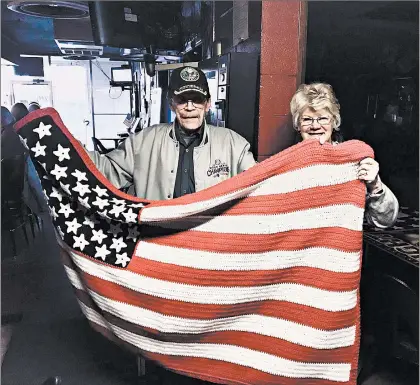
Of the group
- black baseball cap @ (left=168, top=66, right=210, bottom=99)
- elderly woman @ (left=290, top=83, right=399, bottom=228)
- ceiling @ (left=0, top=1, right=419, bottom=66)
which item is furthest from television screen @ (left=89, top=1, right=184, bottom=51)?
elderly woman @ (left=290, top=83, right=399, bottom=228)

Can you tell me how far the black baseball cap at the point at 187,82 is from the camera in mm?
1805

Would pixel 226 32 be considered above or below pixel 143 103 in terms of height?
above

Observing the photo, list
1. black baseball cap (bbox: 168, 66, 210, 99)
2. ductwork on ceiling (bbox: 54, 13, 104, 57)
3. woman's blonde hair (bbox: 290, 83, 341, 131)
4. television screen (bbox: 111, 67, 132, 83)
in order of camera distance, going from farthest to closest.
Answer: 1. television screen (bbox: 111, 67, 132, 83)
2. ductwork on ceiling (bbox: 54, 13, 104, 57)
3. black baseball cap (bbox: 168, 66, 210, 99)
4. woman's blonde hair (bbox: 290, 83, 341, 131)

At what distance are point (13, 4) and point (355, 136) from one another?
3.20 m

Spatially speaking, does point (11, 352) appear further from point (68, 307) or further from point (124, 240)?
point (124, 240)

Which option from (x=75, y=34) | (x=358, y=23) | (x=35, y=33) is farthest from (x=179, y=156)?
(x=35, y=33)

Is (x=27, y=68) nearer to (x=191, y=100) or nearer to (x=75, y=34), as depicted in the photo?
(x=75, y=34)

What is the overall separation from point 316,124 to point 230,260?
633mm

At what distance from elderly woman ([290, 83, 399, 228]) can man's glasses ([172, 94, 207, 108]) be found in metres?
0.39

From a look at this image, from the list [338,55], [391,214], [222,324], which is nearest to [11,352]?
[222,324]

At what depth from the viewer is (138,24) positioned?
152 inches

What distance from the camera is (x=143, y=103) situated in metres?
5.69

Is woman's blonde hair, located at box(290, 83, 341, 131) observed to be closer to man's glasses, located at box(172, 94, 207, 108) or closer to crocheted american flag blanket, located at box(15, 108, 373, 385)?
crocheted american flag blanket, located at box(15, 108, 373, 385)

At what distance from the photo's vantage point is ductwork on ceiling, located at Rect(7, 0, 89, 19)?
10.1 ft
